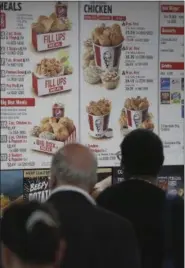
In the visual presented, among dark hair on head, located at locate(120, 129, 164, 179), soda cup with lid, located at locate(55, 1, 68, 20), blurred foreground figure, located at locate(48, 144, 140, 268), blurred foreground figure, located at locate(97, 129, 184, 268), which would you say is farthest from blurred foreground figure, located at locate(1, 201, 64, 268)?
soda cup with lid, located at locate(55, 1, 68, 20)

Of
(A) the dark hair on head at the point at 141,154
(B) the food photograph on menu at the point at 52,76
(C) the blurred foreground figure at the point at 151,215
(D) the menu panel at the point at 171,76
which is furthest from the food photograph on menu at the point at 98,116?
(C) the blurred foreground figure at the point at 151,215

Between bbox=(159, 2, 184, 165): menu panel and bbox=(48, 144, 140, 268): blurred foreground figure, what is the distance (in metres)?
2.12

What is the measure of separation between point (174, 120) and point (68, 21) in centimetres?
110

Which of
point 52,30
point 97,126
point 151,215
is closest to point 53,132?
point 97,126

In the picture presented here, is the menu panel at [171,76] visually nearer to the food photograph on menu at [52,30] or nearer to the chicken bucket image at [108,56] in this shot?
the chicken bucket image at [108,56]

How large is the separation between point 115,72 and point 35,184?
1034 mm

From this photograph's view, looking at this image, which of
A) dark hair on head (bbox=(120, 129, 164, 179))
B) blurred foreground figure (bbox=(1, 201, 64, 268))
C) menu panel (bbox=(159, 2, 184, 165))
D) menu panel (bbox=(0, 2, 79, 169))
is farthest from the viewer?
menu panel (bbox=(159, 2, 184, 165))

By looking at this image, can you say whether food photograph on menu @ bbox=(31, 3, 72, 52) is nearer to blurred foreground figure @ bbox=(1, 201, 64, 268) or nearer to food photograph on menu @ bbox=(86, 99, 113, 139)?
food photograph on menu @ bbox=(86, 99, 113, 139)

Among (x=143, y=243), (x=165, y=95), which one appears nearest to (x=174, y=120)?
(x=165, y=95)

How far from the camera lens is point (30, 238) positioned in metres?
1.51

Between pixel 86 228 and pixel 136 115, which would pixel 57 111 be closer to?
pixel 136 115

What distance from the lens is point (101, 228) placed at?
2.32m

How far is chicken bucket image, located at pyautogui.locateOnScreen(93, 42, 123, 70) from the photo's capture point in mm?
4414

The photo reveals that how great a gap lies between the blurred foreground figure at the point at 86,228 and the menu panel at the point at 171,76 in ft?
6.95
